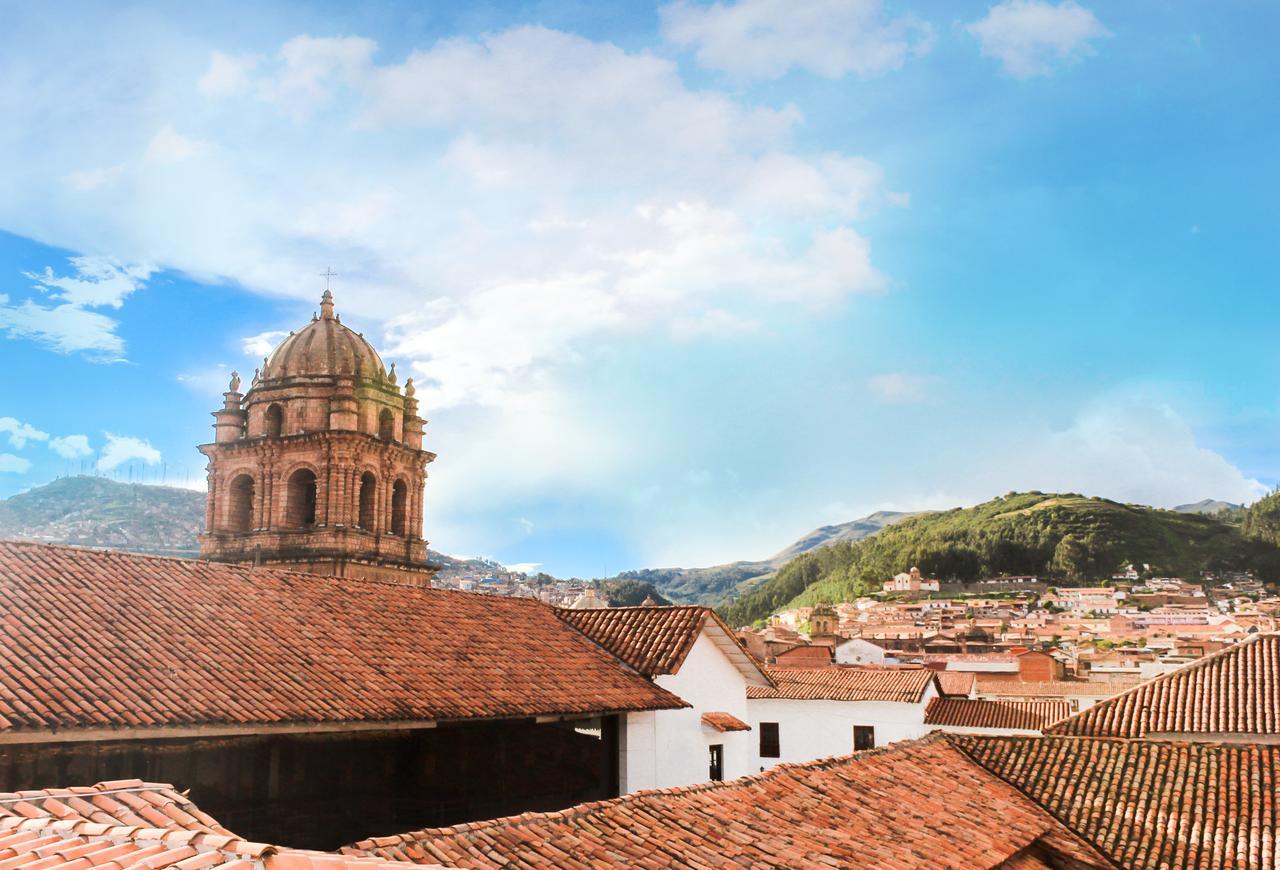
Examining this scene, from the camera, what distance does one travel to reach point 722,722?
18.2 metres

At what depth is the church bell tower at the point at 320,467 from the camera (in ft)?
78.0

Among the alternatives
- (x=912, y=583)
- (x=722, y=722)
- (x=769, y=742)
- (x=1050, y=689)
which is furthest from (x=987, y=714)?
(x=912, y=583)

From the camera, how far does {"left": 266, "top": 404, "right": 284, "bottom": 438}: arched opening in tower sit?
24969 millimetres

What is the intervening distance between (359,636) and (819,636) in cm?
5126

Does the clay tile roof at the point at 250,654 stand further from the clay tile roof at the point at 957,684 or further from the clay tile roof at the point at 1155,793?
the clay tile roof at the point at 957,684

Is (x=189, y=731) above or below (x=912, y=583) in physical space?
below

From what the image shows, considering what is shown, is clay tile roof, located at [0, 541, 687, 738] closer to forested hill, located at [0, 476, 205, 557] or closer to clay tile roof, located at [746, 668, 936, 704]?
clay tile roof, located at [746, 668, 936, 704]

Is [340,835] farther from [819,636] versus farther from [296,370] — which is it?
[819,636]

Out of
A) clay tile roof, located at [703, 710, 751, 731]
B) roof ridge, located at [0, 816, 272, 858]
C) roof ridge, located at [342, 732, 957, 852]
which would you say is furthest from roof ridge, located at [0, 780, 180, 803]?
clay tile roof, located at [703, 710, 751, 731]

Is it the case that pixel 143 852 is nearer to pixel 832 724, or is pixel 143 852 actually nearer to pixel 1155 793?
pixel 1155 793

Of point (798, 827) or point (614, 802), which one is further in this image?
point (798, 827)

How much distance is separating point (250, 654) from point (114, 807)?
16.8 feet

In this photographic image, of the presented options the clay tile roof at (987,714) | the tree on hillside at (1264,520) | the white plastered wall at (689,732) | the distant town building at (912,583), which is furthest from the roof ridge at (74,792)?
the tree on hillside at (1264,520)

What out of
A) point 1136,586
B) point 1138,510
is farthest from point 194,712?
point 1138,510
